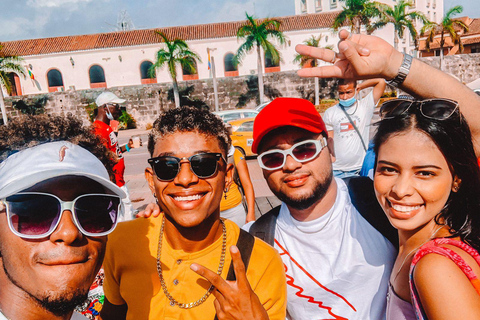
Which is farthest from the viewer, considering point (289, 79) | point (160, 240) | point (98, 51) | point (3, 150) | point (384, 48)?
point (98, 51)

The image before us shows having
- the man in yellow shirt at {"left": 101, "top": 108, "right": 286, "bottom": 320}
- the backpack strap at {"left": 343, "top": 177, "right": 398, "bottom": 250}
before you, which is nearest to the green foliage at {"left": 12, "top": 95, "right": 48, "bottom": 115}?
the man in yellow shirt at {"left": 101, "top": 108, "right": 286, "bottom": 320}

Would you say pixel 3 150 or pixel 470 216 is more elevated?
pixel 3 150

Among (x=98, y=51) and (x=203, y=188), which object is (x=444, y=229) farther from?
(x=98, y=51)

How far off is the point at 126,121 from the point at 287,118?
72.8 feet

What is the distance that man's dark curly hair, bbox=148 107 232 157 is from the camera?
179 cm

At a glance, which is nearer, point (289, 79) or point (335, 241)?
point (335, 241)

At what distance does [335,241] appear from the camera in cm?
186

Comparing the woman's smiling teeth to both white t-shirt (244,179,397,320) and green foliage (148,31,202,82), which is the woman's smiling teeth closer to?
white t-shirt (244,179,397,320)

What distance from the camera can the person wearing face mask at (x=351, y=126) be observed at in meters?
4.17

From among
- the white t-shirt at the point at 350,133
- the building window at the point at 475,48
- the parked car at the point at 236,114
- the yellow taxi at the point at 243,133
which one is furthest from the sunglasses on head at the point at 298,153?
the building window at the point at 475,48

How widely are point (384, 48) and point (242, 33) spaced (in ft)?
62.5

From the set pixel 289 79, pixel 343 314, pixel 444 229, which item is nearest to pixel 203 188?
pixel 343 314

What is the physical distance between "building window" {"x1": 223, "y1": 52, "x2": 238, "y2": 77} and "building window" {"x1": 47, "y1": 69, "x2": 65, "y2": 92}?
1582cm

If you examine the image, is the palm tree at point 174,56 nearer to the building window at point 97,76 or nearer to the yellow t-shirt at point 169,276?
the building window at point 97,76
